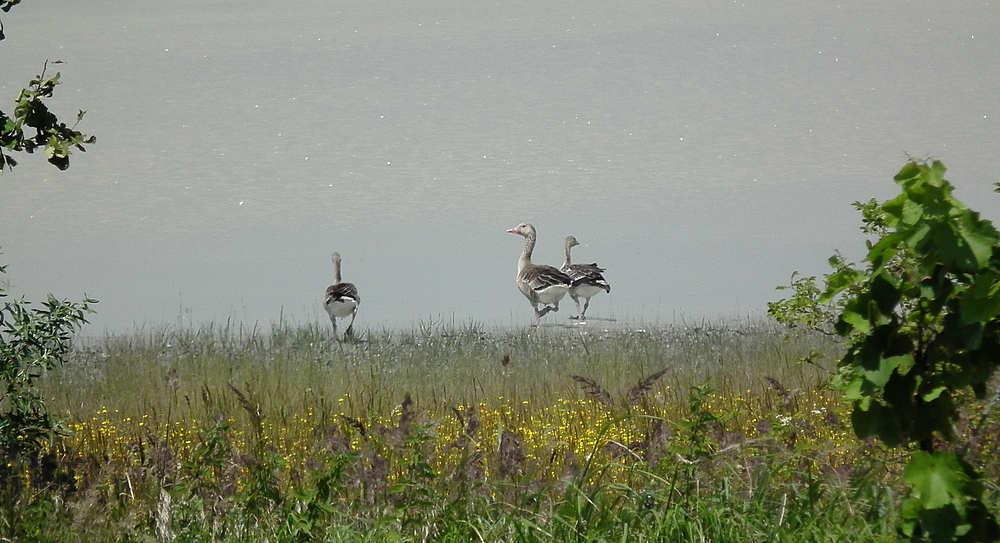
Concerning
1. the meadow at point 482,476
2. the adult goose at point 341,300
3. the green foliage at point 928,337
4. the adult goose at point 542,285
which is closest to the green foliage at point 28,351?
the meadow at point 482,476

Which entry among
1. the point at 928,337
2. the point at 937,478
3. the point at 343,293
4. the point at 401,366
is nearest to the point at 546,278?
the point at 343,293

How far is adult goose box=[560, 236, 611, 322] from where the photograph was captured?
71.8 ft

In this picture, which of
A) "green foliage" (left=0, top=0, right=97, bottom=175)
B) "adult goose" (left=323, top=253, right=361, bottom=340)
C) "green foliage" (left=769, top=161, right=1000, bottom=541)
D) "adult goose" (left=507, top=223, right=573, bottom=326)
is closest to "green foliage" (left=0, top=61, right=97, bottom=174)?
"green foliage" (left=0, top=0, right=97, bottom=175)

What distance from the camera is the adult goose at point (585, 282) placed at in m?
21.9

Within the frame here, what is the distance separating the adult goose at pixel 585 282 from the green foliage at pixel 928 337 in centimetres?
1817

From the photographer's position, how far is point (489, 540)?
13.9ft

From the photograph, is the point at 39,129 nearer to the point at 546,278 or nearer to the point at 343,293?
the point at 343,293

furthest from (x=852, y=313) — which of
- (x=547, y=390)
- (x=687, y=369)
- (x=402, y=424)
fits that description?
(x=687, y=369)

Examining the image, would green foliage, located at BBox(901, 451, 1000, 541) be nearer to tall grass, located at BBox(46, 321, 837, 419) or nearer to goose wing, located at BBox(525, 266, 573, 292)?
tall grass, located at BBox(46, 321, 837, 419)

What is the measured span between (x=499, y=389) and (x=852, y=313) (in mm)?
6263

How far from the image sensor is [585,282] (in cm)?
2194

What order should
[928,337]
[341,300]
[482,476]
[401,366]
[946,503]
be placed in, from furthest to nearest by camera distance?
[341,300], [401,366], [482,476], [928,337], [946,503]

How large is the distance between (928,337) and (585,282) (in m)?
18.5

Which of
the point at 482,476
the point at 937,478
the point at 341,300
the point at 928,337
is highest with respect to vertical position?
the point at 341,300
